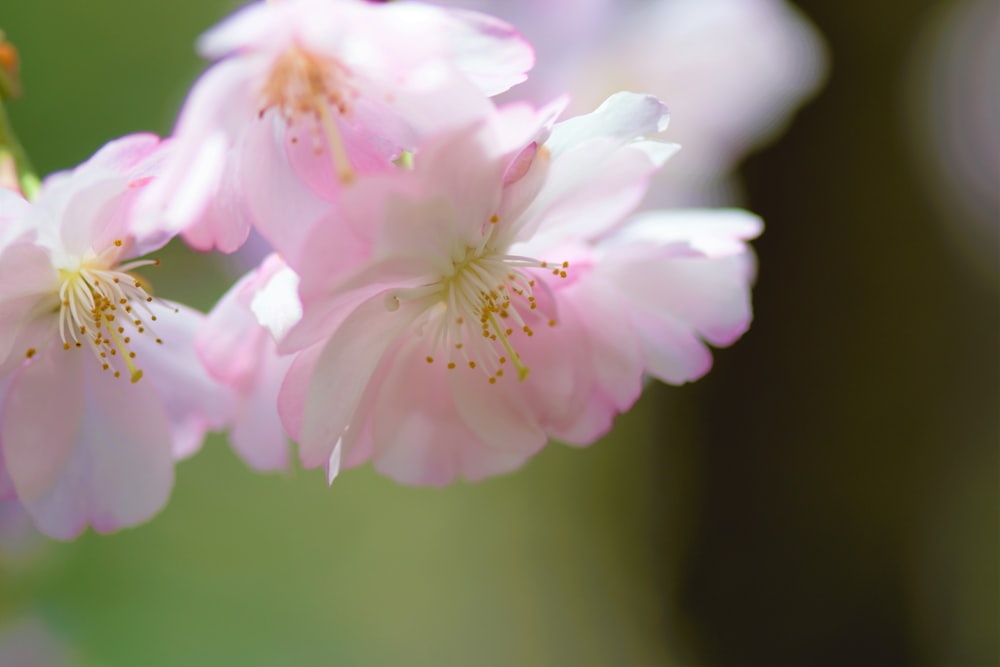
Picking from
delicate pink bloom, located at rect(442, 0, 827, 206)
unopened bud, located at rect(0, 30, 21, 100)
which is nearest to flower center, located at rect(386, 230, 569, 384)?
unopened bud, located at rect(0, 30, 21, 100)

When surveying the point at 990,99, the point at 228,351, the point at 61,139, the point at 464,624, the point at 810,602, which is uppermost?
the point at 228,351

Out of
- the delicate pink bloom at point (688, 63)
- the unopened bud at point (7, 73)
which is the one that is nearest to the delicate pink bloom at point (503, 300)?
the unopened bud at point (7, 73)

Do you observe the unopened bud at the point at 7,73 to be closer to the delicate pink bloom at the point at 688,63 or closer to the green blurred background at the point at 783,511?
the delicate pink bloom at the point at 688,63

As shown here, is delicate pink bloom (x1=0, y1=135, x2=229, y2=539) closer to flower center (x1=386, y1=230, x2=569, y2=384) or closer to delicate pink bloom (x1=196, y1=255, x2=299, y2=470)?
delicate pink bloom (x1=196, y1=255, x2=299, y2=470)

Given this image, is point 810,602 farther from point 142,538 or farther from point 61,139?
point 61,139

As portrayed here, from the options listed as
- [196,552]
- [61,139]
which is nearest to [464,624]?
[196,552]

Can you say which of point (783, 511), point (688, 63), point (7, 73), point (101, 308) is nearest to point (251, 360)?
point (101, 308)
